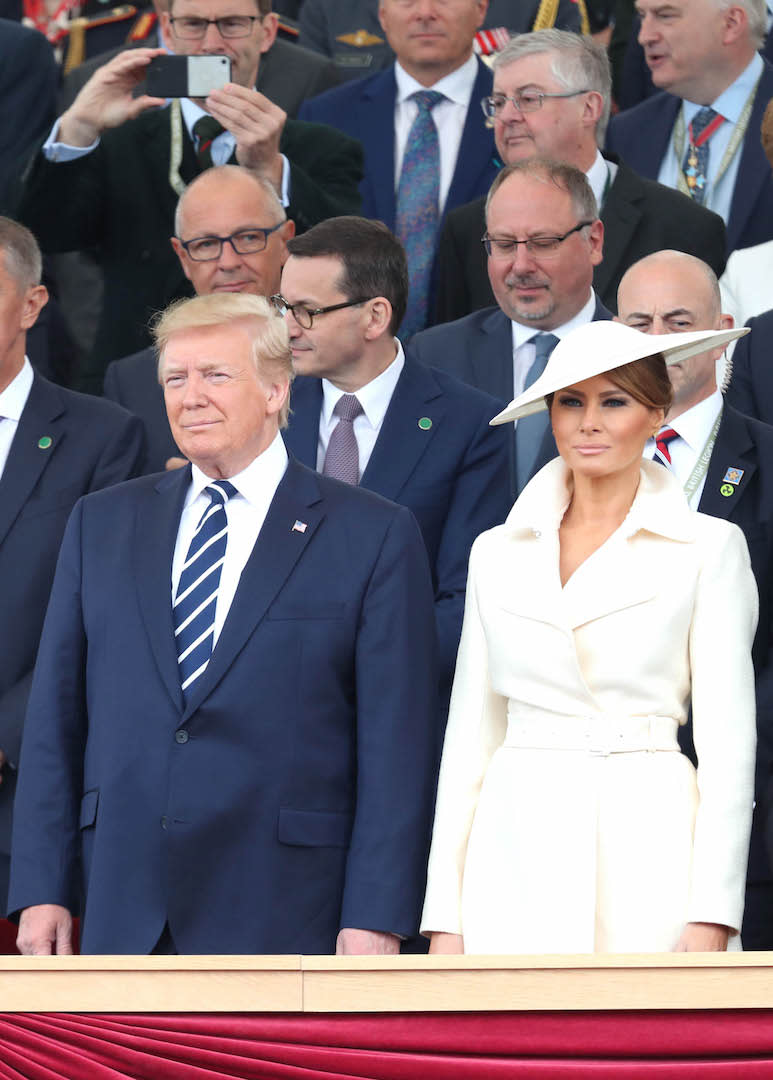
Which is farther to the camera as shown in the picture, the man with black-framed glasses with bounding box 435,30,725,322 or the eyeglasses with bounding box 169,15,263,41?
the eyeglasses with bounding box 169,15,263,41

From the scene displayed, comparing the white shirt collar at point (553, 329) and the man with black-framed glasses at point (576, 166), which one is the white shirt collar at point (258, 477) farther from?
the man with black-framed glasses at point (576, 166)

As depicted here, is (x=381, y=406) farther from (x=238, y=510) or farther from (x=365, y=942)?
(x=365, y=942)

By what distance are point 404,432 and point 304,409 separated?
31 centimetres

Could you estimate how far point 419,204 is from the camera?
6.29 m

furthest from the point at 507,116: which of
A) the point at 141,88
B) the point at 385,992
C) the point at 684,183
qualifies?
the point at 385,992

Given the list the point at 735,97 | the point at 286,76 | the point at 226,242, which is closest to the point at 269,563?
the point at 226,242

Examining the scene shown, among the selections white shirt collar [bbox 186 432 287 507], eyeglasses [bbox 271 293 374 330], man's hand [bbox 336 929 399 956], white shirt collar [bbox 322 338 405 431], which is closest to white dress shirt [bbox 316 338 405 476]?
white shirt collar [bbox 322 338 405 431]

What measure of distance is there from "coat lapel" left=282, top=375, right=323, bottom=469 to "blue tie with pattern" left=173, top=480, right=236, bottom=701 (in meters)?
0.81

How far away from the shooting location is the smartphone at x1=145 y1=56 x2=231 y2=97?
576 centimetres

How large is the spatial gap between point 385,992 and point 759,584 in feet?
5.57

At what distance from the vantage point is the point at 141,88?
6.81 meters

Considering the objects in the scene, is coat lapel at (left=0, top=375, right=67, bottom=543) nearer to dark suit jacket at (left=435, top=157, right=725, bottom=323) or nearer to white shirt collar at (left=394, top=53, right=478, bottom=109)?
dark suit jacket at (left=435, top=157, right=725, bottom=323)

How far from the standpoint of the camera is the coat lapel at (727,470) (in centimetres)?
421

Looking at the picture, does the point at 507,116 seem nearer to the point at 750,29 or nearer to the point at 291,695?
the point at 750,29
